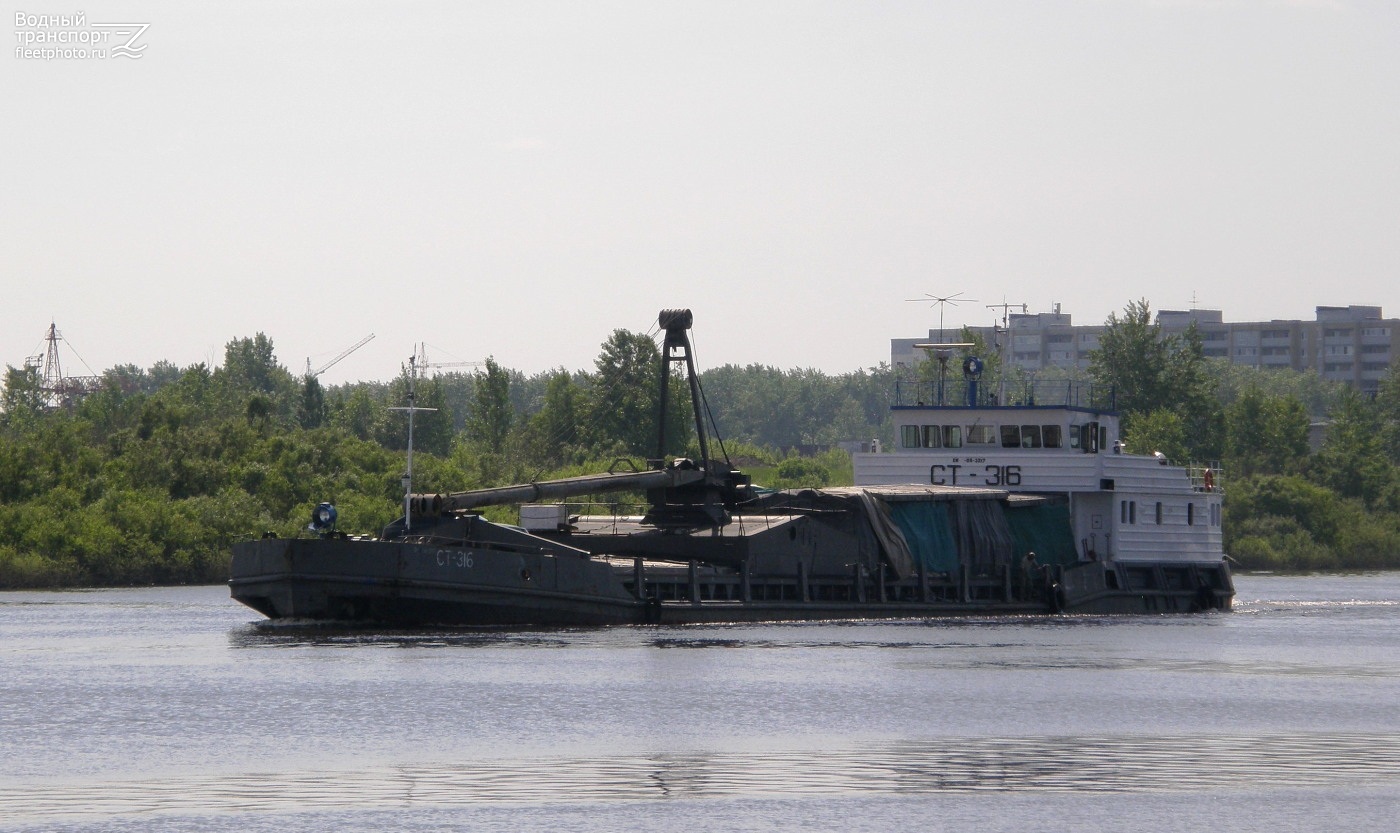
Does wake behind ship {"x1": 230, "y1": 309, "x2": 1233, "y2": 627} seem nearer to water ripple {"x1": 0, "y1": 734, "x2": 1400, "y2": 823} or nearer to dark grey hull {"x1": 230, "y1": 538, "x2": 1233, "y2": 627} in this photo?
dark grey hull {"x1": 230, "y1": 538, "x2": 1233, "y2": 627}

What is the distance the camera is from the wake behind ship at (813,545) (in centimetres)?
4450

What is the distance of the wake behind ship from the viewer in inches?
1752

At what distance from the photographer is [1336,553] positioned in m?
120

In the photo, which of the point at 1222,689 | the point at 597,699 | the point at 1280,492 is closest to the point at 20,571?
the point at 597,699

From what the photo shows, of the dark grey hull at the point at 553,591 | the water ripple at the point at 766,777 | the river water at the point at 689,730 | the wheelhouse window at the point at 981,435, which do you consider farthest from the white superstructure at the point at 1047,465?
the water ripple at the point at 766,777

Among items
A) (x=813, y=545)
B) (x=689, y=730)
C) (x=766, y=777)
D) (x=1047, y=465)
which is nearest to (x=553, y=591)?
(x=813, y=545)

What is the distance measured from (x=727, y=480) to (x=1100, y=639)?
11.2 meters

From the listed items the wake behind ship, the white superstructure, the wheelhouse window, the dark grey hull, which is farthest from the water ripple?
the wheelhouse window

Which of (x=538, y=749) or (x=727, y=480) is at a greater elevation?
(x=727, y=480)

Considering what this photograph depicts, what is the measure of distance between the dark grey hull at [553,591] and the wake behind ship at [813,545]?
5 centimetres

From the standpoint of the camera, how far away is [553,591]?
46469 millimetres

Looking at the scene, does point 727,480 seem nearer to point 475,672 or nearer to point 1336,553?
point 475,672

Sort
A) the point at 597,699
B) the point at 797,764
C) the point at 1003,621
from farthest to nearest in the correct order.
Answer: the point at 1003,621, the point at 597,699, the point at 797,764

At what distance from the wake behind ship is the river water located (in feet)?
3.85
